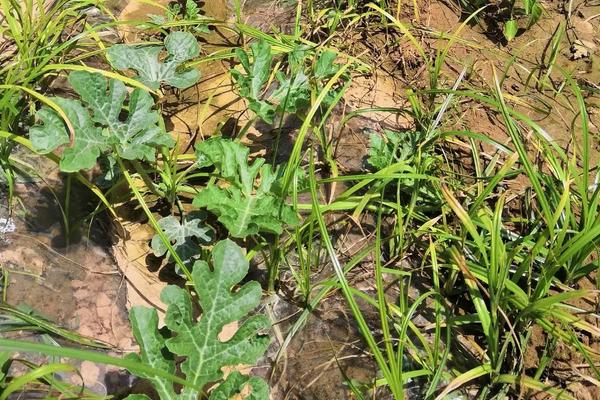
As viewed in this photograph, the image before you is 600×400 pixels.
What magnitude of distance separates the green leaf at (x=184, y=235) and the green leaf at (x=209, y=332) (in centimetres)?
37

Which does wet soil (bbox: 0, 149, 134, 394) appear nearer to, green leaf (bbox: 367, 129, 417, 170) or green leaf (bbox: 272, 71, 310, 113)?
green leaf (bbox: 272, 71, 310, 113)

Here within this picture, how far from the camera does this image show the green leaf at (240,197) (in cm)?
198

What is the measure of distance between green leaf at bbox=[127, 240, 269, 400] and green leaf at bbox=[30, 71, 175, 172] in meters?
0.46

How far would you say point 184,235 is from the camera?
7.07 ft

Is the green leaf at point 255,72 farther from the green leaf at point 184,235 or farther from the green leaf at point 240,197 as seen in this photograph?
the green leaf at point 184,235

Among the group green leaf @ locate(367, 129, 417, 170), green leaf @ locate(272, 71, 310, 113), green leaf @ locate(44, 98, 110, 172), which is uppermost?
green leaf @ locate(44, 98, 110, 172)

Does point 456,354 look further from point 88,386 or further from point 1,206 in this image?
point 1,206

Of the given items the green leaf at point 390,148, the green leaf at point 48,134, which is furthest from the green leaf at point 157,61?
the green leaf at point 390,148

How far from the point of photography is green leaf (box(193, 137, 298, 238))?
1.98 metres

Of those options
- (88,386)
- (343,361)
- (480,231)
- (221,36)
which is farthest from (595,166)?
(88,386)

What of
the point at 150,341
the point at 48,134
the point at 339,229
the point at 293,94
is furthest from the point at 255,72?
the point at 150,341

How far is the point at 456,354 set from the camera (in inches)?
76.7

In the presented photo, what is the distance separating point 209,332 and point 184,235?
491 millimetres

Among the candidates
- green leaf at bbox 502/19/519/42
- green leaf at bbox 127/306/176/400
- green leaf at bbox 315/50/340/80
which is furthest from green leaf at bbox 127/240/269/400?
green leaf at bbox 502/19/519/42
